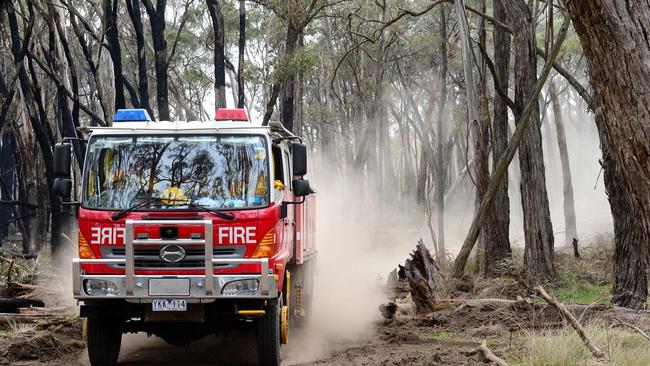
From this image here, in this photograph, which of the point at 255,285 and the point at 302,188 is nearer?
the point at 255,285

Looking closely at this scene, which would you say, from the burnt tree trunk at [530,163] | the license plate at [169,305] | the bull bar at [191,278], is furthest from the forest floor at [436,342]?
the burnt tree trunk at [530,163]

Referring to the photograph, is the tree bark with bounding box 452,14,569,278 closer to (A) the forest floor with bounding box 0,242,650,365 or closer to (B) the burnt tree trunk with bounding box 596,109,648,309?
(B) the burnt tree trunk with bounding box 596,109,648,309

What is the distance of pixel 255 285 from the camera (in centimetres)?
905

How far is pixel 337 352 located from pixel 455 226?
30513 mm

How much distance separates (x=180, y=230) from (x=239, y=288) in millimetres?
851

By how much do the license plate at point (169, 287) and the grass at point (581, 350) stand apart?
3323 mm

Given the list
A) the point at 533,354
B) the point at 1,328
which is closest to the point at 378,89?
the point at 1,328

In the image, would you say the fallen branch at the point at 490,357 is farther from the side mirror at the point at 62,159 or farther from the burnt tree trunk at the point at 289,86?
the burnt tree trunk at the point at 289,86

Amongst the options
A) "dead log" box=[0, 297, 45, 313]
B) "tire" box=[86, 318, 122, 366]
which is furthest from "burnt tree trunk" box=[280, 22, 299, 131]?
"tire" box=[86, 318, 122, 366]

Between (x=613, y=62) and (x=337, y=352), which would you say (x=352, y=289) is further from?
(x=613, y=62)

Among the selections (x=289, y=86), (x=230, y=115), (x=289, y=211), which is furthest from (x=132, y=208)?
(x=289, y=86)

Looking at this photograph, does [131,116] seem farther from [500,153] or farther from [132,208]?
[500,153]

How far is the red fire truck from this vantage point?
9.05 meters

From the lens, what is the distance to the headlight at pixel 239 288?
29.6ft
